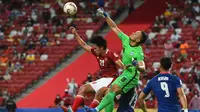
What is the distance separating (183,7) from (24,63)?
898 centimetres

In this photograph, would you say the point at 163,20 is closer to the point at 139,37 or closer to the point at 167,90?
the point at 139,37

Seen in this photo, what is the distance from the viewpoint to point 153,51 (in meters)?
30.6

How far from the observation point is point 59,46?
34469 mm

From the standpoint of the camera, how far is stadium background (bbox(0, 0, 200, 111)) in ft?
103

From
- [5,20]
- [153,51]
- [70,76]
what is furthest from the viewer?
[5,20]

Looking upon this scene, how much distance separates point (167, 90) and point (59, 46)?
22.1m

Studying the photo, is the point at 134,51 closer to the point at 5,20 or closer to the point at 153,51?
the point at 153,51

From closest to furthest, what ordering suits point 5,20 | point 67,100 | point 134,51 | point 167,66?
1. point 167,66
2. point 134,51
3. point 67,100
4. point 5,20

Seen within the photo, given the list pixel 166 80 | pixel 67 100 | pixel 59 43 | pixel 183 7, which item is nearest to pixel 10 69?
pixel 59 43

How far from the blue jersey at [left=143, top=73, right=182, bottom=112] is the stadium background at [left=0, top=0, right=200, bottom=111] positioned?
1637 centimetres

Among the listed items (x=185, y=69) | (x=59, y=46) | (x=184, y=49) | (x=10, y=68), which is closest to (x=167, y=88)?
(x=185, y=69)

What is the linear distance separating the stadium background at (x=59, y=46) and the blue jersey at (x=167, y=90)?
16374 millimetres

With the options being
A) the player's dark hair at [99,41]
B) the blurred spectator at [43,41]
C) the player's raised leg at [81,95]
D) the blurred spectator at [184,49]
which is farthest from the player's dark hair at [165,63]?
the blurred spectator at [43,41]

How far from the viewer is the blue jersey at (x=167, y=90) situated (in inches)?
499
